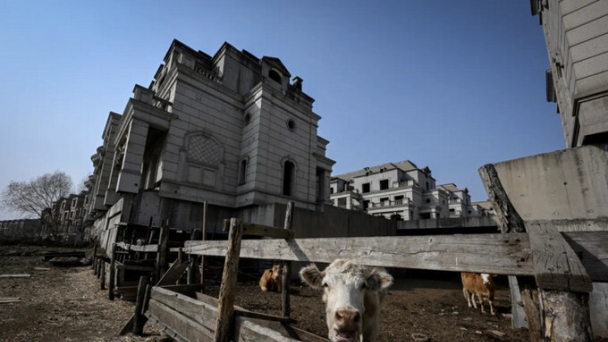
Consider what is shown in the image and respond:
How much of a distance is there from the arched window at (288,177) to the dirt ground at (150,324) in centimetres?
937

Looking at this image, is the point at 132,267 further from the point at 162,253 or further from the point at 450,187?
the point at 450,187

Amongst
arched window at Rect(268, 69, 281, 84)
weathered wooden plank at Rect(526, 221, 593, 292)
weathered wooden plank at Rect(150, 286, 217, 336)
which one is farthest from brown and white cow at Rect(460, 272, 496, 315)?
arched window at Rect(268, 69, 281, 84)

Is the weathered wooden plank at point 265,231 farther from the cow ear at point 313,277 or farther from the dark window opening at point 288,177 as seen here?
the dark window opening at point 288,177

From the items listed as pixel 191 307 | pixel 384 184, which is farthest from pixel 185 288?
pixel 384 184

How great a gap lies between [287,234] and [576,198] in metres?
7.13

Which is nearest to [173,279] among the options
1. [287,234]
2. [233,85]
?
[287,234]

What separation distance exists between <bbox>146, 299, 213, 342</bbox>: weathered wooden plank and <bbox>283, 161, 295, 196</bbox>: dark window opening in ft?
52.0

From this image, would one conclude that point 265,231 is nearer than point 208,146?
Yes

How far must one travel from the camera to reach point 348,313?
2.82 metres

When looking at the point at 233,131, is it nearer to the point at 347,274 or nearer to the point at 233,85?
the point at 233,85

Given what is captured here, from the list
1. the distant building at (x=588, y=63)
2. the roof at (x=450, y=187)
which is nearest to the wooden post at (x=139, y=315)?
the distant building at (x=588, y=63)

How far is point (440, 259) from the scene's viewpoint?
2.39 m

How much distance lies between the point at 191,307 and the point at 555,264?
4993mm

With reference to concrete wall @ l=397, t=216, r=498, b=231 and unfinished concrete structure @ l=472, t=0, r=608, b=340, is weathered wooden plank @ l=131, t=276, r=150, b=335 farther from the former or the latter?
concrete wall @ l=397, t=216, r=498, b=231
